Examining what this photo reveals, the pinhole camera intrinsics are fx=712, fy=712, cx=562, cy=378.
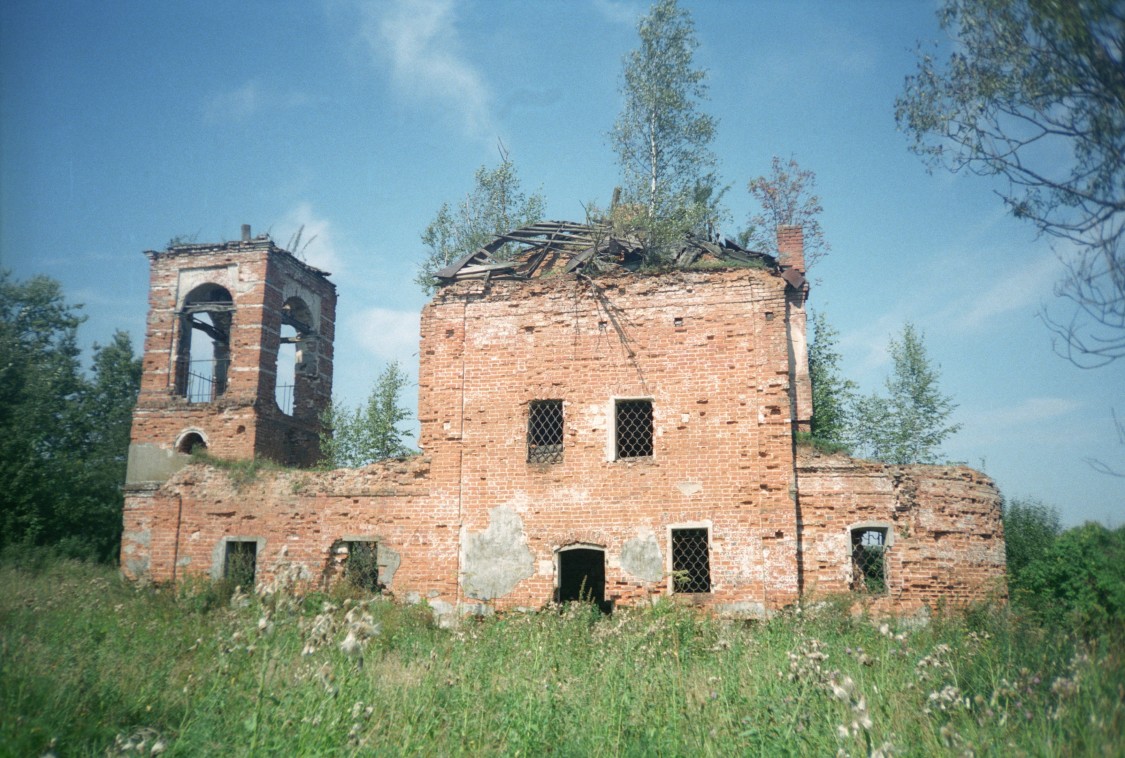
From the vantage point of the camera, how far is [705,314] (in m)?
13.0

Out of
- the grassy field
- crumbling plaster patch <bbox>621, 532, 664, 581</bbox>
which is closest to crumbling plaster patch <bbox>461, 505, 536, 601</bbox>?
crumbling plaster patch <bbox>621, 532, 664, 581</bbox>

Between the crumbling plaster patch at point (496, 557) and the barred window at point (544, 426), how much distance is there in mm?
1276

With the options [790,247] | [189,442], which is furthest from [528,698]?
[189,442]

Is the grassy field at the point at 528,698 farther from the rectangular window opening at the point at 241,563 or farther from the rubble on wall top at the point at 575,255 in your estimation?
the rubble on wall top at the point at 575,255

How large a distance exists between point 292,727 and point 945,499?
11.2 meters

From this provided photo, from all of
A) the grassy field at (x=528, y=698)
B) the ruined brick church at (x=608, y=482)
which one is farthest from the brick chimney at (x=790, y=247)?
the grassy field at (x=528, y=698)

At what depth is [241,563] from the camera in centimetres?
1416

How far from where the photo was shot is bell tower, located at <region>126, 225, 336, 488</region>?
728 inches

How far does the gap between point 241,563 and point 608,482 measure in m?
7.59

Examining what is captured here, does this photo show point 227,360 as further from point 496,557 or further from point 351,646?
point 351,646

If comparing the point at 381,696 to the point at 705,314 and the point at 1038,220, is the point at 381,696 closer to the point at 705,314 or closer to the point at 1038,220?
the point at 1038,220

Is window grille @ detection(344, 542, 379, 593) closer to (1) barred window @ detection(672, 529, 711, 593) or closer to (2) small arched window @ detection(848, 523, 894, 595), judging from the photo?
Answer: (1) barred window @ detection(672, 529, 711, 593)

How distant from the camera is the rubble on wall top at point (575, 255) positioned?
542 inches

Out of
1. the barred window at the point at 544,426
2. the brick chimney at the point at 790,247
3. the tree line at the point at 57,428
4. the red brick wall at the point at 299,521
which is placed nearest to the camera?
the red brick wall at the point at 299,521
